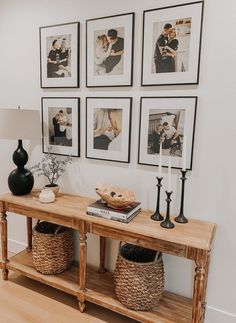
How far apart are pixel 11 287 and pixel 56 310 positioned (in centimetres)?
49

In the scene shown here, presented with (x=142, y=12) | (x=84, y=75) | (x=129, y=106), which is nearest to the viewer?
(x=142, y=12)

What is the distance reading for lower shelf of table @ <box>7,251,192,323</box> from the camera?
5.73 ft

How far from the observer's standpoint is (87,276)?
2170mm

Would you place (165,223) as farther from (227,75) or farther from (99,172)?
(227,75)

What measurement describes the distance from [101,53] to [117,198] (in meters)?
1.10

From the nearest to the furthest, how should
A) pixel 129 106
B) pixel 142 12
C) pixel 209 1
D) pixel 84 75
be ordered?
pixel 209 1 → pixel 142 12 → pixel 129 106 → pixel 84 75

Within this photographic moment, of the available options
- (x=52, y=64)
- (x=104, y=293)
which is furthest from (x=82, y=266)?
(x=52, y=64)

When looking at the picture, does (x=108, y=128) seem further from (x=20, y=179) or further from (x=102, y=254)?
(x=102, y=254)

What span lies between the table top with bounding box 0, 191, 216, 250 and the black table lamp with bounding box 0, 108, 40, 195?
0.32 ft

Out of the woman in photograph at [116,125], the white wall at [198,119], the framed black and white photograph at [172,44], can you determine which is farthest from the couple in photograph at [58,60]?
the framed black and white photograph at [172,44]

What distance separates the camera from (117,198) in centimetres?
177

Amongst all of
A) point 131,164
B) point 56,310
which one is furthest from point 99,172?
point 56,310

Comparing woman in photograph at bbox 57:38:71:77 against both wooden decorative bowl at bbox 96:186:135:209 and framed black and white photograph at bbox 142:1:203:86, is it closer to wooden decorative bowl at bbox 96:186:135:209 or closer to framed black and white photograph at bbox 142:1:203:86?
framed black and white photograph at bbox 142:1:203:86

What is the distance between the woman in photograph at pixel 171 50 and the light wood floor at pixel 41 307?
180 cm
